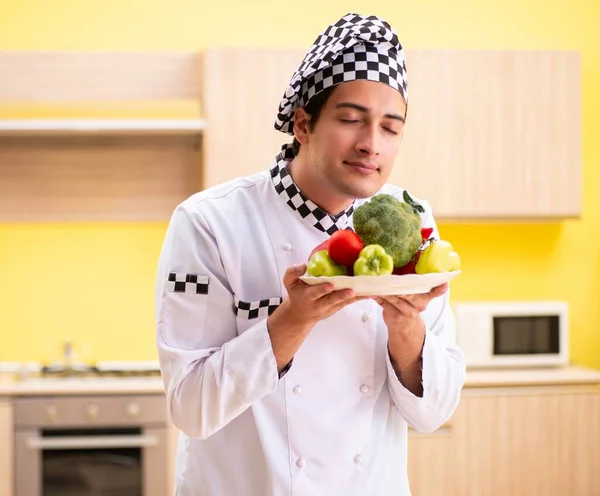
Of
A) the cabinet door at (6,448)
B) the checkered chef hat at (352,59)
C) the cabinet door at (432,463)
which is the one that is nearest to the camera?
the checkered chef hat at (352,59)

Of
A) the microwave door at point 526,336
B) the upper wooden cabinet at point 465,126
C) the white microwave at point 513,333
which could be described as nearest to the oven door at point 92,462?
the upper wooden cabinet at point 465,126

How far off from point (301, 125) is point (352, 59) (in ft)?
0.52

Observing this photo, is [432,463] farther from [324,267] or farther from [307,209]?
[324,267]

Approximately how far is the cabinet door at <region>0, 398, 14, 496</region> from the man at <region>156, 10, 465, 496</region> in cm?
194

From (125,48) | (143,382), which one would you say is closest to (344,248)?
(143,382)

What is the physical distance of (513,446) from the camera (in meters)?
3.42

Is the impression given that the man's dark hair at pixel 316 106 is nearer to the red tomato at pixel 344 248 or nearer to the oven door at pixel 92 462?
the red tomato at pixel 344 248

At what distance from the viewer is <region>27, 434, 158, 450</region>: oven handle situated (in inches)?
128

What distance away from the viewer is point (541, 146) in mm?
3607

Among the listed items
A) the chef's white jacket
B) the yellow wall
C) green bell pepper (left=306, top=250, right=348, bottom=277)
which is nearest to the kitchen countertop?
the yellow wall

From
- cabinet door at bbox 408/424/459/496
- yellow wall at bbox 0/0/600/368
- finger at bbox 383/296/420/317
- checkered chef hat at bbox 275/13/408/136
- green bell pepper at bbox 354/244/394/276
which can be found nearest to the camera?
green bell pepper at bbox 354/244/394/276

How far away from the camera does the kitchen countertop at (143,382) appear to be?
10.7 ft

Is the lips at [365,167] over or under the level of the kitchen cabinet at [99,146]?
under

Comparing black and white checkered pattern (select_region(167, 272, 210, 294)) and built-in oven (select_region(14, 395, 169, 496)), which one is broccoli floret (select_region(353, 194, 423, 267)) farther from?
built-in oven (select_region(14, 395, 169, 496))
